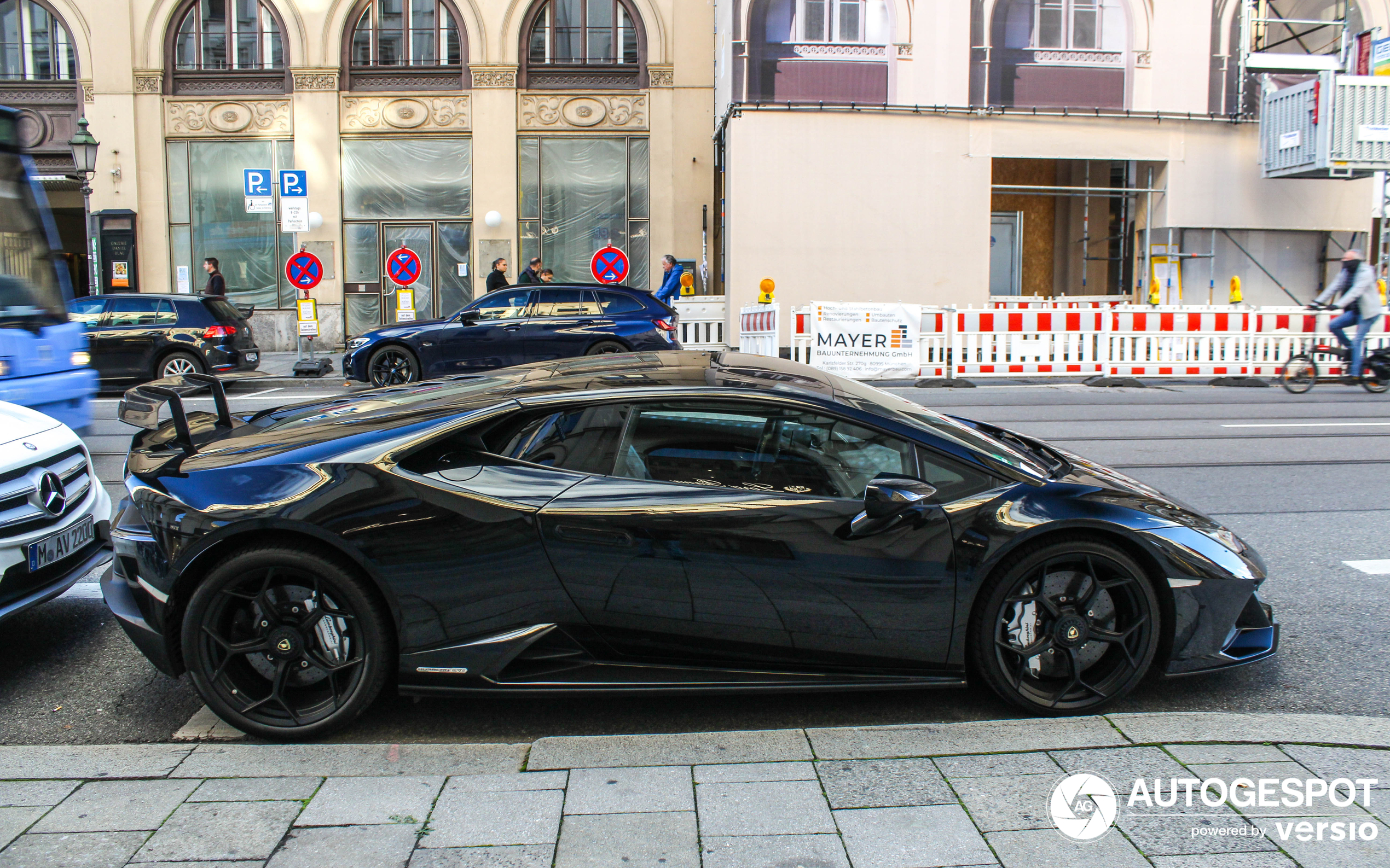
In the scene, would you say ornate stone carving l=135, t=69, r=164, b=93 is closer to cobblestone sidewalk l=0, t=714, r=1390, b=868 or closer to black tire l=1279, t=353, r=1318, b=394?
black tire l=1279, t=353, r=1318, b=394

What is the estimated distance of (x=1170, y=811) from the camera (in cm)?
282

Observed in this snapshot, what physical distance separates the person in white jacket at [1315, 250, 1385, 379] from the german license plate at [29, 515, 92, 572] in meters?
14.8

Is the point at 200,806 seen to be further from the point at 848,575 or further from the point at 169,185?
the point at 169,185

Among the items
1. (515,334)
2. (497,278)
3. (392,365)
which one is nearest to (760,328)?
(515,334)

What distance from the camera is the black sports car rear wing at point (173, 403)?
148 inches

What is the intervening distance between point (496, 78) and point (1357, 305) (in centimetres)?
1685

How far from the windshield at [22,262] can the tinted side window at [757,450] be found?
17.7 ft

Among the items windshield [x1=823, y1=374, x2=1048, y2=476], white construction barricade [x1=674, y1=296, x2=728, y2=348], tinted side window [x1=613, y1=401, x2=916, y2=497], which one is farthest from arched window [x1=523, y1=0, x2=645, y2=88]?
tinted side window [x1=613, y1=401, x2=916, y2=497]

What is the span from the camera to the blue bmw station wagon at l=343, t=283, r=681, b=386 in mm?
14320

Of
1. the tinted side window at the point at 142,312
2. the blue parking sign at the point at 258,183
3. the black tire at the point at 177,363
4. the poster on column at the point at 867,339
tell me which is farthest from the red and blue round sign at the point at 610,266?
the tinted side window at the point at 142,312

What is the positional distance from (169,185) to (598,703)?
22748 mm

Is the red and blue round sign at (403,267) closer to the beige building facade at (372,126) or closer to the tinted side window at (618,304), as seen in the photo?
the beige building facade at (372,126)

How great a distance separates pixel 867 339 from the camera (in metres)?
15.8

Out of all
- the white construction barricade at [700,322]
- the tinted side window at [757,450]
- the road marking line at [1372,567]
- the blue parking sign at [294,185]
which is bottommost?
the road marking line at [1372,567]
